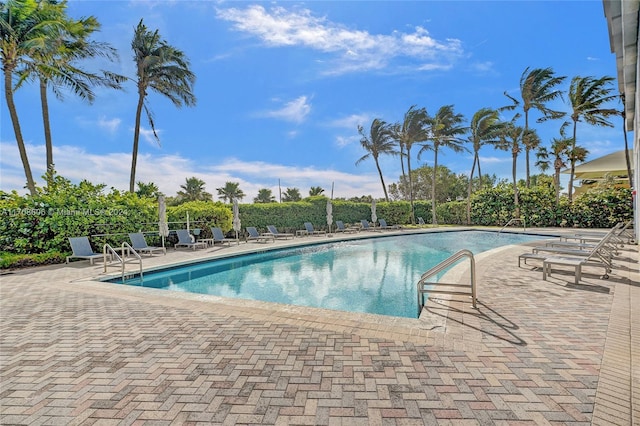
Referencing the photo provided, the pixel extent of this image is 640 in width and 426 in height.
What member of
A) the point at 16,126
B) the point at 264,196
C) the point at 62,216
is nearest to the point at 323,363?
the point at 62,216

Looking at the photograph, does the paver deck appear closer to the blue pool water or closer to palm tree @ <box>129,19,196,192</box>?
the blue pool water

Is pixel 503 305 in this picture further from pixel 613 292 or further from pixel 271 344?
pixel 271 344

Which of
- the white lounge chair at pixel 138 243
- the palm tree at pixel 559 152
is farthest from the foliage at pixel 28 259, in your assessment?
the palm tree at pixel 559 152

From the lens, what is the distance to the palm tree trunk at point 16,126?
12.2 m

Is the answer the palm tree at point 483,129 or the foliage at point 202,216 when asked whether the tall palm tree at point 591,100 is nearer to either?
the palm tree at point 483,129

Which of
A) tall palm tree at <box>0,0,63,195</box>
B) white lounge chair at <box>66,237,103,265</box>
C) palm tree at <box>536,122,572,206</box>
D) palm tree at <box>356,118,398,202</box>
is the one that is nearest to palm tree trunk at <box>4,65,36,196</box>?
tall palm tree at <box>0,0,63,195</box>

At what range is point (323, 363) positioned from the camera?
293 centimetres

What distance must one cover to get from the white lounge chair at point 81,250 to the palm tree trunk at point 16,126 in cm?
476

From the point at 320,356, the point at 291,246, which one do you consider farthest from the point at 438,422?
the point at 291,246

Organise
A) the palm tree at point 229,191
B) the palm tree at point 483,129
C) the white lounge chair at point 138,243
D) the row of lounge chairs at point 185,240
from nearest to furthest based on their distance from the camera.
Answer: the row of lounge chairs at point 185,240 < the white lounge chair at point 138,243 < the palm tree at point 483,129 < the palm tree at point 229,191

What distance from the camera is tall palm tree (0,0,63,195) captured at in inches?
456

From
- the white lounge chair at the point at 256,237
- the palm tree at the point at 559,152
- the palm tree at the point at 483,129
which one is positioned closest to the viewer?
the white lounge chair at the point at 256,237

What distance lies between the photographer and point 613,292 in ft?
16.7

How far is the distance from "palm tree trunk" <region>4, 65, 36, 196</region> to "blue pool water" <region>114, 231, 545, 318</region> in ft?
29.7
